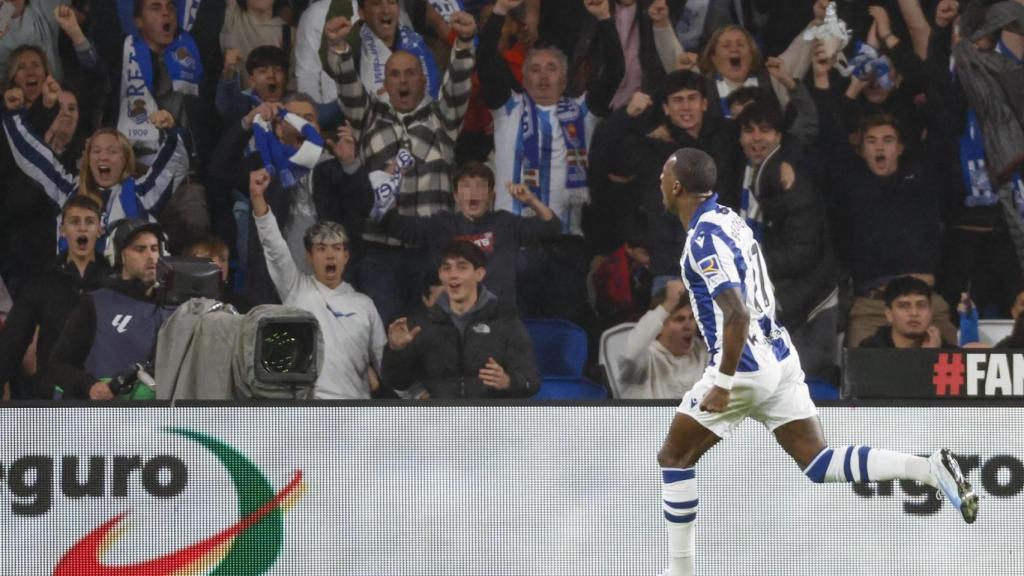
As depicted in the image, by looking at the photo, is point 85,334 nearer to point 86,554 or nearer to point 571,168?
point 86,554

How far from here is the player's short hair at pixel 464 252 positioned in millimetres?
9055

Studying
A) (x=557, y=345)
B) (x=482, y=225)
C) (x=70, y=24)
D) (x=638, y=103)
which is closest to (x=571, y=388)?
(x=557, y=345)

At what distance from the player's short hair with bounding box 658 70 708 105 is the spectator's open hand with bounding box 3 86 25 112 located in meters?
3.92

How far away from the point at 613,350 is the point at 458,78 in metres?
1.93

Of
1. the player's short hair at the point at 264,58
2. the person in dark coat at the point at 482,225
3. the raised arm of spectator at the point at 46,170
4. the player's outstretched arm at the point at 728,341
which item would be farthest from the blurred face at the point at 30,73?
the player's outstretched arm at the point at 728,341

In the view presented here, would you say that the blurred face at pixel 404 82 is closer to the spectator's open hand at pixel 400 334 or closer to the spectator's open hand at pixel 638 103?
the spectator's open hand at pixel 638 103

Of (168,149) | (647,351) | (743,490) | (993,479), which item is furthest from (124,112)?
(993,479)

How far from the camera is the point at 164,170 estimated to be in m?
9.55

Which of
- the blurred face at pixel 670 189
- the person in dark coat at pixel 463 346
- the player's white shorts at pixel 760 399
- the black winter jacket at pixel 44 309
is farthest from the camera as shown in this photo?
the black winter jacket at pixel 44 309

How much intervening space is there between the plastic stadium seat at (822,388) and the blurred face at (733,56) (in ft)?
6.23

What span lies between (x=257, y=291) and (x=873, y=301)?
12.0ft

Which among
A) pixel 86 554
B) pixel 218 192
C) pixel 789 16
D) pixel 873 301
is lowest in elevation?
pixel 86 554

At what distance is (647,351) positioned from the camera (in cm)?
906

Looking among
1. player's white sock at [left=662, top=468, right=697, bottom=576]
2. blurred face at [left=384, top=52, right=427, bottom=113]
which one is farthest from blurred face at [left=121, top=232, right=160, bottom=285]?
player's white sock at [left=662, top=468, right=697, bottom=576]
